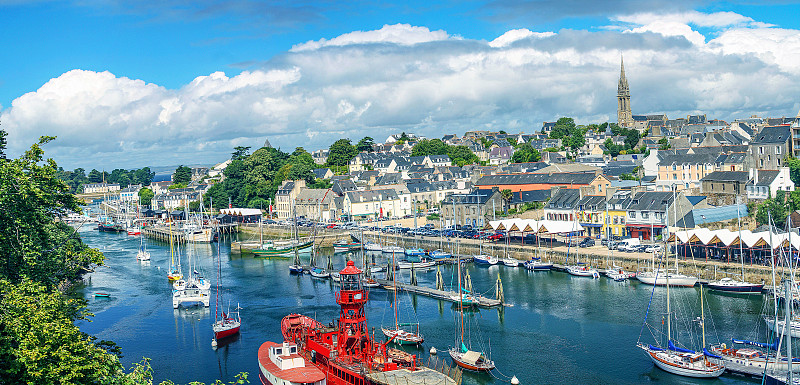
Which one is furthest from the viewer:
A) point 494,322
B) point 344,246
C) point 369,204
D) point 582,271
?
point 369,204

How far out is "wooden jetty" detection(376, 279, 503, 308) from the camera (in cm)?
3934

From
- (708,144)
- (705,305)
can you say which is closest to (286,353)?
(705,305)

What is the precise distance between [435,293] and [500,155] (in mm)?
74073

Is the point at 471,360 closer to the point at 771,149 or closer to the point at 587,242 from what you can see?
the point at 587,242

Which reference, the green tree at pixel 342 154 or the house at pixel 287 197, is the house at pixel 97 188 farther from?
the house at pixel 287 197

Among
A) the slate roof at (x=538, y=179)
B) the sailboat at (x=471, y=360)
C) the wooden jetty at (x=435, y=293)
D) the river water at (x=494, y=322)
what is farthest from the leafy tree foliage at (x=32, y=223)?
the slate roof at (x=538, y=179)

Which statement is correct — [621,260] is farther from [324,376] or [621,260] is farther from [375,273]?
[324,376]

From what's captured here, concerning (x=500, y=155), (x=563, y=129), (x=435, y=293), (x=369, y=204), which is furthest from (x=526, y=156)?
(x=435, y=293)

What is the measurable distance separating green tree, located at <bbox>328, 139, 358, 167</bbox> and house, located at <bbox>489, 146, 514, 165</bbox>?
22.7 meters

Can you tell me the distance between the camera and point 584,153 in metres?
108

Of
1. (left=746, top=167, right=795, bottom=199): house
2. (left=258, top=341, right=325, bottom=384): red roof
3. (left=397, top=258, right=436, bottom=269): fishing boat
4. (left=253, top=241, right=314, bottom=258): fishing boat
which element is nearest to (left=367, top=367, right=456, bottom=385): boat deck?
(left=258, top=341, right=325, bottom=384): red roof

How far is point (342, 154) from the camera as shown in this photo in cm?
11300

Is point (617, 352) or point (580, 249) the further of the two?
point (580, 249)

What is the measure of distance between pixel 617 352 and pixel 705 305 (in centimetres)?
977
